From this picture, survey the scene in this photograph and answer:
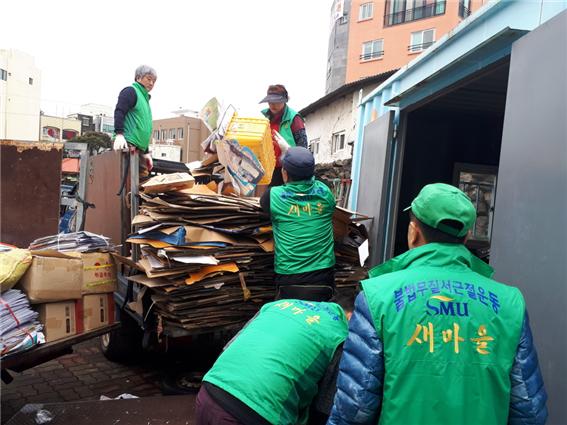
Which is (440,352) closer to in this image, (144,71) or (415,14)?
(144,71)

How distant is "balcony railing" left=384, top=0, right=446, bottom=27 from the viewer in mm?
32188

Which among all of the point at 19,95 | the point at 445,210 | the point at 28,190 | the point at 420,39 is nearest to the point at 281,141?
the point at 445,210

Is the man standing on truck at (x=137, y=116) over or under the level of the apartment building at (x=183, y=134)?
under

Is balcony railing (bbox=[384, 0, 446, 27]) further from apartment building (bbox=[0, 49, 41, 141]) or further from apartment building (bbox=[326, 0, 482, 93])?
apartment building (bbox=[0, 49, 41, 141])

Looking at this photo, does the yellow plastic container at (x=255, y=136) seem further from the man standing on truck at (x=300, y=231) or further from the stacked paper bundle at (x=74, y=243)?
the stacked paper bundle at (x=74, y=243)

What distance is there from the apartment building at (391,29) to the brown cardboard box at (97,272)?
31027 millimetres

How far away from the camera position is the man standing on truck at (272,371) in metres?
1.91

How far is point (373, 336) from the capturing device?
1.54 m

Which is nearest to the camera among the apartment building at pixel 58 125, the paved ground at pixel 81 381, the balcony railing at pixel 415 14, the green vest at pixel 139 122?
the paved ground at pixel 81 381

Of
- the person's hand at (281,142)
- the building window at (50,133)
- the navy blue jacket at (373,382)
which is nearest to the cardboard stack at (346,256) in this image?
the person's hand at (281,142)

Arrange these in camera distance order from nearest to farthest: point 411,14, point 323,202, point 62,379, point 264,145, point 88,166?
point 323,202 → point 264,145 → point 62,379 → point 88,166 → point 411,14

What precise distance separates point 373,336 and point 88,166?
4.33 meters

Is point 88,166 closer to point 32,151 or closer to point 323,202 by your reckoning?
point 32,151

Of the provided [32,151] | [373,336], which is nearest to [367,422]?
[373,336]
